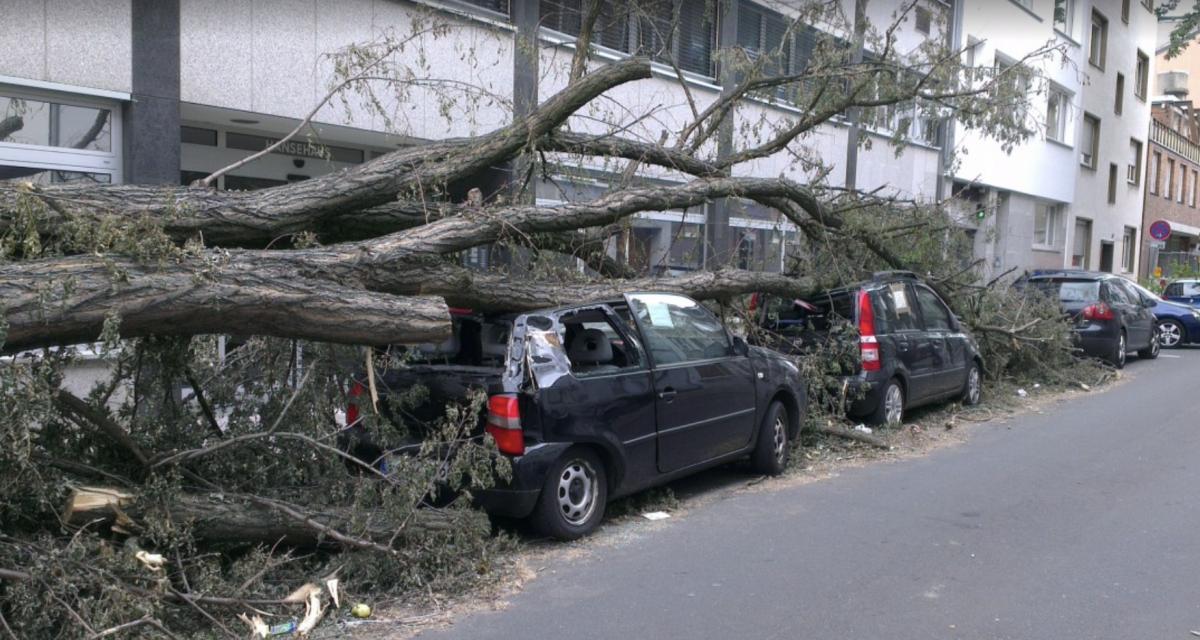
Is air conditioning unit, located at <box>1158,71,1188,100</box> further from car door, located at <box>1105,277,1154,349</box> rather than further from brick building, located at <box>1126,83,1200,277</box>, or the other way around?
car door, located at <box>1105,277,1154,349</box>

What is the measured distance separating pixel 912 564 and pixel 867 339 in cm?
420

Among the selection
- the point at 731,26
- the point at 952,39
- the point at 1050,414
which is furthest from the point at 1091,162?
the point at 1050,414

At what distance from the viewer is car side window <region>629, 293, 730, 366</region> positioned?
7.27m

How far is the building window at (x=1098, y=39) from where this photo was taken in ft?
105

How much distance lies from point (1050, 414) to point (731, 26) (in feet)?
29.0

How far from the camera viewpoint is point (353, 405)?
256 inches

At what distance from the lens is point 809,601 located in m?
5.41

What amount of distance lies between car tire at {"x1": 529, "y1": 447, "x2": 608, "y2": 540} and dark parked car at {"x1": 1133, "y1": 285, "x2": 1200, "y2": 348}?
1839 cm

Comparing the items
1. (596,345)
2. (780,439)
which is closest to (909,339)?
(780,439)

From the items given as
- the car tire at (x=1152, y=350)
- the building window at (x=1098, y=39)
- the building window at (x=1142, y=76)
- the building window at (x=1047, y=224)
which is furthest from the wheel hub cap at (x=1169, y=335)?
the building window at (x=1142, y=76)

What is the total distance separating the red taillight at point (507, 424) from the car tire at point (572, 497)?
29cm

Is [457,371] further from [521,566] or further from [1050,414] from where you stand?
[1050,414]

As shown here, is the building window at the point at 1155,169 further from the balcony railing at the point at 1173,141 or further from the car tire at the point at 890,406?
the car tire at the point at 890,406

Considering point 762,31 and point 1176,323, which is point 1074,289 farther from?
point 762,31
